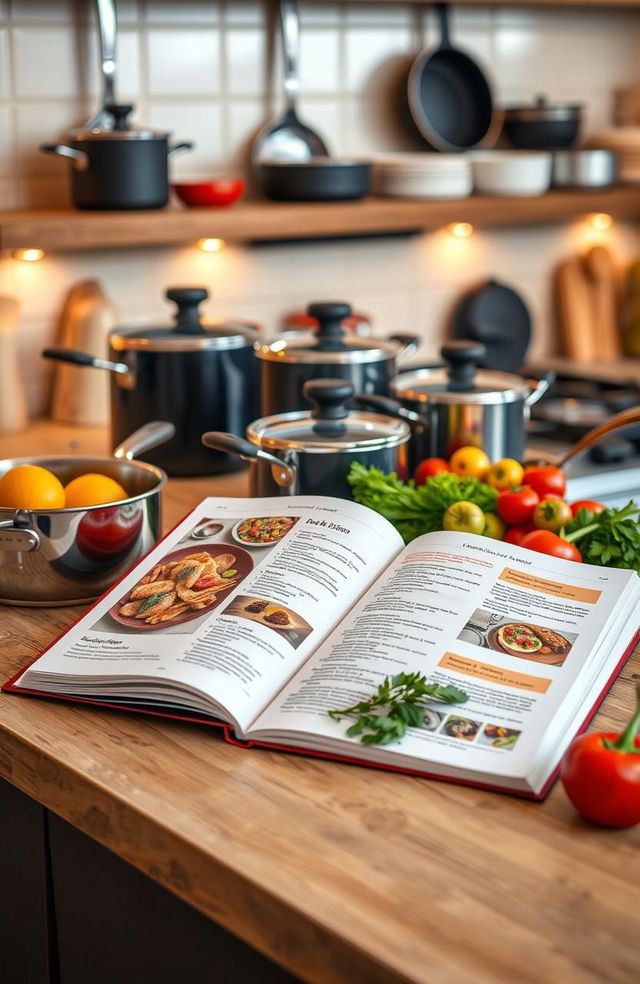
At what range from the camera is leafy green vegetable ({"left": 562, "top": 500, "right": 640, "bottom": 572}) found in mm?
1153

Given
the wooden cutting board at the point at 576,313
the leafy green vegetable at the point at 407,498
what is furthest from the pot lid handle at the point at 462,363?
the wooden cutting board at the point at 576,313

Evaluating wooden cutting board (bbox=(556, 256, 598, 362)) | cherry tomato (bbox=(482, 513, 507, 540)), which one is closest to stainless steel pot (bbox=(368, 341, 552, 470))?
cherry tomato (bbox=(482, 513, 507, 540))

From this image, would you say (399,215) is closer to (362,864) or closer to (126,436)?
(126,436)

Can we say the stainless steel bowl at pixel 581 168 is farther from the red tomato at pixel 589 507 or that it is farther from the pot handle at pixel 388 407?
the red tomato at pixel 589 507

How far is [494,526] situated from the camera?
1.25 meters

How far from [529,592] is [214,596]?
28 centimetres

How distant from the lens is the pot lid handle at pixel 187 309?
1684 mm

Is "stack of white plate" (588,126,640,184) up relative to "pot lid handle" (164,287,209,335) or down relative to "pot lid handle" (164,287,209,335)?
up

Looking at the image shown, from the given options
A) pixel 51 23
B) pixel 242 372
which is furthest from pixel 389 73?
pixel 242 372

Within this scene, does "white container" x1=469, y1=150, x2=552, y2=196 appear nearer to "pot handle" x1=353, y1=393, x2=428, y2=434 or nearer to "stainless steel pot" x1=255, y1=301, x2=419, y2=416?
"stainless steel pot" x1=255, y1=301, x2=419, y2=416

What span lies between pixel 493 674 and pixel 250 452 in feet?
1.31

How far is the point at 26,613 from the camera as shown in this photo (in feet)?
3.96

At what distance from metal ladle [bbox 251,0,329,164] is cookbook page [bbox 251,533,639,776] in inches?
49.3

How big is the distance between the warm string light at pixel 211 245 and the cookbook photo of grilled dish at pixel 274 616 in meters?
1.26
